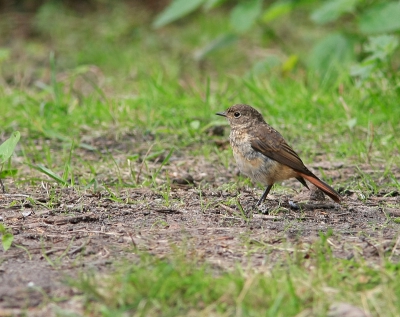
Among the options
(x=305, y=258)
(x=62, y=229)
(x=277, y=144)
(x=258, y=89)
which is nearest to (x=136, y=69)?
(x=258, y=89)

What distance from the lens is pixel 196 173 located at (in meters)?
6.41

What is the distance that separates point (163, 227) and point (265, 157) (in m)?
1.31

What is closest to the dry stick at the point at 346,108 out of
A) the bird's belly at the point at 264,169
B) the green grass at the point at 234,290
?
the bird's belly at the point at 264,169

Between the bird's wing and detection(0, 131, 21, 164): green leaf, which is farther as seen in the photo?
the bird's wing

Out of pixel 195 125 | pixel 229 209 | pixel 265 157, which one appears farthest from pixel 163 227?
pixel 195 125

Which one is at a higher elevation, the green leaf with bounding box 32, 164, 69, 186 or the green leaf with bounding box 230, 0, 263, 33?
the green leaf with bounding box 230, 0, 263, 33

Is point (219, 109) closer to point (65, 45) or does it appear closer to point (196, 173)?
point (196, 173)

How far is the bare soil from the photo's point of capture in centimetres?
403

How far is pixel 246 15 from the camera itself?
9.35m

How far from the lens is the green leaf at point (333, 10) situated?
27.6ft

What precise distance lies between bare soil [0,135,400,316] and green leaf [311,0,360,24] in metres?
2.79

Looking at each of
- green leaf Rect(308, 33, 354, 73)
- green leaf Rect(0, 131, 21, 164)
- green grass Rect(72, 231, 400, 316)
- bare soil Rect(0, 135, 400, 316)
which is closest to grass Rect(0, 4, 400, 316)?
green grass Rect(72, 231, 400, 316)

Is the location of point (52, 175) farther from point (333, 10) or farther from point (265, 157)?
point (333, 10)

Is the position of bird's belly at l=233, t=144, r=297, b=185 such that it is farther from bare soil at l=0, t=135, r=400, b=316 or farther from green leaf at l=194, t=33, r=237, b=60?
green leaf at l=194, t=33, r=237, b=60
